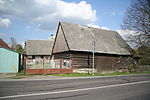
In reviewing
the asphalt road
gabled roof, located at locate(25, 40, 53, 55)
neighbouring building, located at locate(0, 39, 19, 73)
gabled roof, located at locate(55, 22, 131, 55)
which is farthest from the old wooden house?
the asphalt road

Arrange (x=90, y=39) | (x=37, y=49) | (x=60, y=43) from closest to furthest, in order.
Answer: (x=60, y=43), (x=90, y=39), (x=37, y=49)

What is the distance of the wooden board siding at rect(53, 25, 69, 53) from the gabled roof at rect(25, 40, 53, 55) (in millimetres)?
12462

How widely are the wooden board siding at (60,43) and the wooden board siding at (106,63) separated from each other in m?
6.28

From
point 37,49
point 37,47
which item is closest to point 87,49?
point 37,49

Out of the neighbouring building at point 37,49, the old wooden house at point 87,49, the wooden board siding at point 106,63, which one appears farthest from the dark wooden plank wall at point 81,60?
the neighbouring building at point 37,49

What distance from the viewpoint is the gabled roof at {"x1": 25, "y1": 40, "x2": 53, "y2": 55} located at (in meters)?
41.8

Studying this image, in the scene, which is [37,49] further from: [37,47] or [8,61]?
[8,61]

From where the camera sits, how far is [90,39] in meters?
29.6

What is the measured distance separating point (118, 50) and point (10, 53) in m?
20.8

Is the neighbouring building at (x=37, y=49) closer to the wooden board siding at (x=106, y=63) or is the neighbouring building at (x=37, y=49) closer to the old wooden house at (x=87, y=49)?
the old wooden house at (x=87, y=49)

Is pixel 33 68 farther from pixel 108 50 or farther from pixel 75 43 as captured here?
pixel 108 50

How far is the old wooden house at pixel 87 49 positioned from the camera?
83.4 feet

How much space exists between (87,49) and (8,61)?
1279 centimetres

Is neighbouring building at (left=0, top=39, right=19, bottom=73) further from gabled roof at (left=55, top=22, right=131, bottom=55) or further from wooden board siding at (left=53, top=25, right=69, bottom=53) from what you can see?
gabled roof at (left=55, top=22, right=131, bottom=55)
